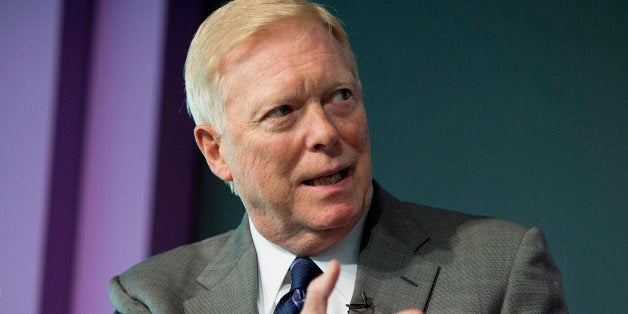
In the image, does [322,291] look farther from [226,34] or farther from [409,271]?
[226,34]

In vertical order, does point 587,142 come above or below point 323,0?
below

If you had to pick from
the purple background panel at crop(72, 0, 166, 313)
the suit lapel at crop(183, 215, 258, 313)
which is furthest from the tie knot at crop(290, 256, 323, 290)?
the purple background panel at crop(72, 0, 166, 313)

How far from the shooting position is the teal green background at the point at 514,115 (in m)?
2.31

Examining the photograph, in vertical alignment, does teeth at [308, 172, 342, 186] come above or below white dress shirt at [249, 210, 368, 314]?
above

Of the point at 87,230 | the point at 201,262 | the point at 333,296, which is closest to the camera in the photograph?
the point at 333,296

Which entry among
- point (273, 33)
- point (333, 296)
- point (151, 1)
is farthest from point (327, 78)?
point (151, 1)

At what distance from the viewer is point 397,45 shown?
2.60m

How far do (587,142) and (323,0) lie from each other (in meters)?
1.00

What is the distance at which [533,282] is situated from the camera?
171 centimetres

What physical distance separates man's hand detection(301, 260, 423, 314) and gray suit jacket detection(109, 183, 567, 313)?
1.11 feet

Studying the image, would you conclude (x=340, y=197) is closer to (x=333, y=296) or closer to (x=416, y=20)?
(x=333, y=296)

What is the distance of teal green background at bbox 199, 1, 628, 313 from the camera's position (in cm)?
231

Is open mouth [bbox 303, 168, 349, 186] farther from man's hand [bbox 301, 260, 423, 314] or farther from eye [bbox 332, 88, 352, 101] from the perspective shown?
man's hand [bbox 301, 260, 423, 314]

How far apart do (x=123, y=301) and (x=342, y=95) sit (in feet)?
2.51
